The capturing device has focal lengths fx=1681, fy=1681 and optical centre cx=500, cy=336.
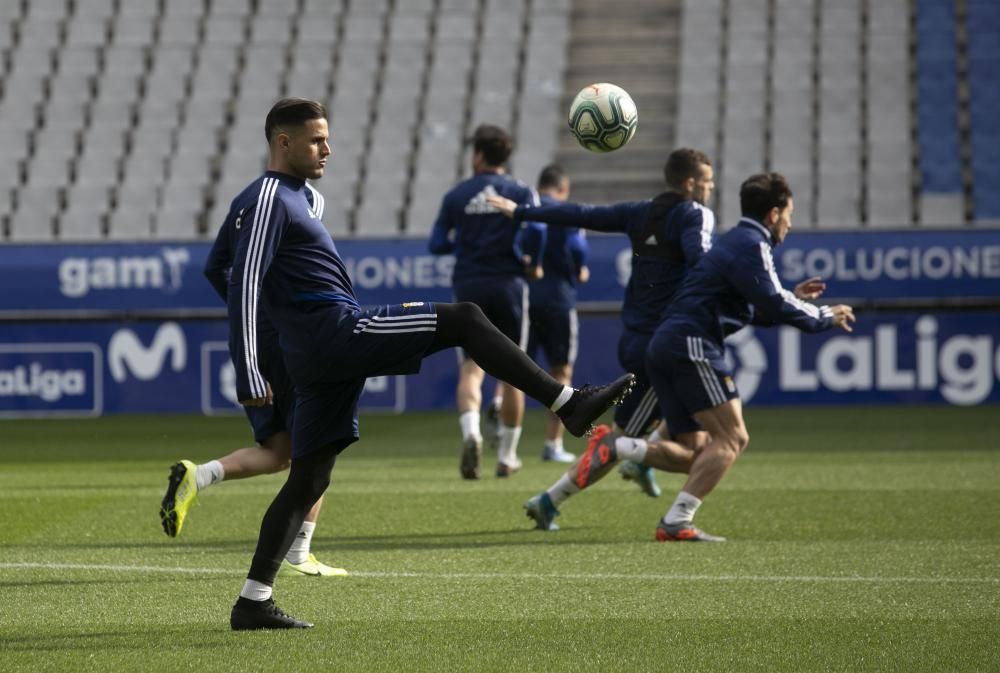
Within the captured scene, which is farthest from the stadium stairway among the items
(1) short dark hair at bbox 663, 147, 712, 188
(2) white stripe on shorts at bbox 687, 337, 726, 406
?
(2) white stripe on shorts at bbox 687, 337, 726, 406

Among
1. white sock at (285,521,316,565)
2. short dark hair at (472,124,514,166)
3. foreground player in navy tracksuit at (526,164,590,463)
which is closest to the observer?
white sock at (285,521,316,565)

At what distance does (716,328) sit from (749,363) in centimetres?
985

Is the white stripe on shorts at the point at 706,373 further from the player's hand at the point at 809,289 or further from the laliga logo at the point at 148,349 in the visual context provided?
the laliga logo at the point at 148,349

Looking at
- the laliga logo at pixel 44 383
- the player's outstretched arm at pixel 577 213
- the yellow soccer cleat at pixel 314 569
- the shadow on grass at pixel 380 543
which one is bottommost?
the laliga logo at pixel 44 383

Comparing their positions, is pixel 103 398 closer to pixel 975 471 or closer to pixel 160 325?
pixel 160 325

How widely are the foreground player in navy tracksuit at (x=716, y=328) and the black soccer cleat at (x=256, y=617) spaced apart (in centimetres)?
288

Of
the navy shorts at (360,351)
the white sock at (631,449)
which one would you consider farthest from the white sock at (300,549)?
the white sock at (631,449)

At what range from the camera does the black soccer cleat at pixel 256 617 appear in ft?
17.5

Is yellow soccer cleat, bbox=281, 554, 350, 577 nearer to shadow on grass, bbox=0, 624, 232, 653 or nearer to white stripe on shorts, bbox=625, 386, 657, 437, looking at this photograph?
shadow on grass, bbox=0, 624, 232, 653

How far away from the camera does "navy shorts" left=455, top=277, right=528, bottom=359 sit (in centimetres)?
1124

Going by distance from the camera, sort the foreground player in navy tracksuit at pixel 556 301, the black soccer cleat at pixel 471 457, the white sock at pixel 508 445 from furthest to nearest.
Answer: the foreground player in navy tracksuit at pixel 556 301 → the white sock at pixel 508 445 → the black soccer cleat at pixel 471 457

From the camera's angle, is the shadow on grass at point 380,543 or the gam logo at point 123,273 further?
the gam logo at point 123,273

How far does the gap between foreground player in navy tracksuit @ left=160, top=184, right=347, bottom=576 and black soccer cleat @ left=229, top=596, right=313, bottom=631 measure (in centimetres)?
92

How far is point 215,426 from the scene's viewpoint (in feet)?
53.4
